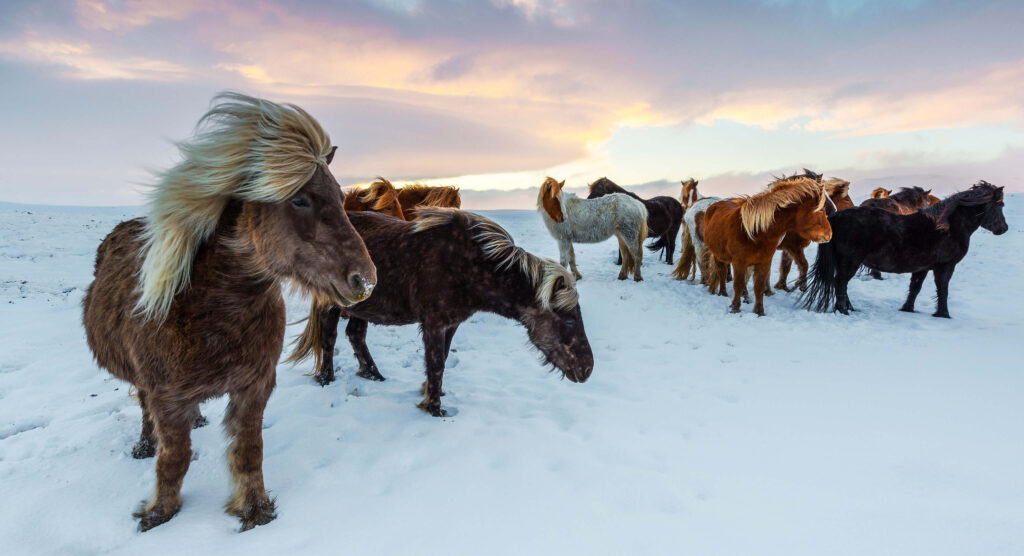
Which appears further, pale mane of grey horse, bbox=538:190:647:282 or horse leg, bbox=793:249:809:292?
pale mane of grey horse, bbox=538:190:647:282

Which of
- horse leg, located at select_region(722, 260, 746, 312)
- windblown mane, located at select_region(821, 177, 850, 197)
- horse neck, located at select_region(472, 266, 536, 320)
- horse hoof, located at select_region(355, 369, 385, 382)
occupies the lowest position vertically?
horse hoof, located at select_region(355, 369, 385, 382)

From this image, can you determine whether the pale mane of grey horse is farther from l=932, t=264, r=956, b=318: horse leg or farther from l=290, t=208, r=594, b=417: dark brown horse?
l=290, t=208, r=594, b=417: dark brown horse

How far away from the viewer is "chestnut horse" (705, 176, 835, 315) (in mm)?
6934

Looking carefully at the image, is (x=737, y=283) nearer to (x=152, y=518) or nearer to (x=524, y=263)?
(x=524, y=263)

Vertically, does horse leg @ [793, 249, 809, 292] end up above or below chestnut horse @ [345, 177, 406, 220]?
below

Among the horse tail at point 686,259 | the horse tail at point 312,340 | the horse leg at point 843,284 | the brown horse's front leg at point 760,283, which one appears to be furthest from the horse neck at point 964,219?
the horse tail at point 312,340

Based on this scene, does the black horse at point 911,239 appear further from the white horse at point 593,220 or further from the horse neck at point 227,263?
the horse neck at point 227,263

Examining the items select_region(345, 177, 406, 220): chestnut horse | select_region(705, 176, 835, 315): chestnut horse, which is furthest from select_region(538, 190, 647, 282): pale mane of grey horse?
select_region(345, 177, 406, 220): chestnut horse

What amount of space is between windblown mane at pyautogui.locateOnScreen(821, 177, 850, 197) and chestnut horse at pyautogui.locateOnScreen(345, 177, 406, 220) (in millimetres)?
9777

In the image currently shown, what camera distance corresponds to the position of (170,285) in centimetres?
201

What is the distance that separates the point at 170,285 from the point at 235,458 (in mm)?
1032

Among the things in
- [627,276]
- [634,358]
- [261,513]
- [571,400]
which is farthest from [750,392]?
[627,276]

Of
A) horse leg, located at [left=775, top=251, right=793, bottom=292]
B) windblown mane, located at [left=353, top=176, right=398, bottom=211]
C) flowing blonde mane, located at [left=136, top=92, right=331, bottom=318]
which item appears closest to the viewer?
flowing blonde mane, located at [left=136, top=92, right=331, bottom=318]

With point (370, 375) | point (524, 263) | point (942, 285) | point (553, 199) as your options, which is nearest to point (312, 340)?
point (370, 375)
